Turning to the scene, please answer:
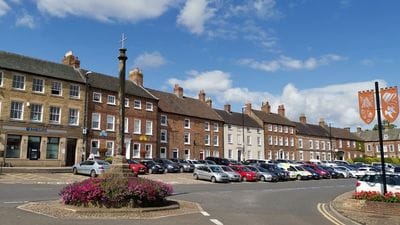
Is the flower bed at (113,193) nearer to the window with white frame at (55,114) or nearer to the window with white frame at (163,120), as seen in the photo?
the window with white frame at (55,114)

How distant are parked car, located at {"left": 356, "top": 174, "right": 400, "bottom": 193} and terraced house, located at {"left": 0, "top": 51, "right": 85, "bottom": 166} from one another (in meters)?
32.3

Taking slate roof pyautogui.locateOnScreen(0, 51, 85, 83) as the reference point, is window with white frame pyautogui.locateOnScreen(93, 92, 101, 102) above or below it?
below

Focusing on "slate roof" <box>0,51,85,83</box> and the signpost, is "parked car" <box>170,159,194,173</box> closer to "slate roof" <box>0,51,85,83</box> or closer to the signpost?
"slate roof" <box>0,51,85,83</box>

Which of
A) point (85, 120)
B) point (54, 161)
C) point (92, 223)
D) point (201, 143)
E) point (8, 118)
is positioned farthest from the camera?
point (201, 143)

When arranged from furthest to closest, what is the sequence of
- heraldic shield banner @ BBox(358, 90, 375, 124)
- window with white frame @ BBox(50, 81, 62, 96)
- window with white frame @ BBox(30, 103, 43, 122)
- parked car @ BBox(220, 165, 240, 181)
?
window with white frame @ BBox(50, 81, 62, 96)
window with white frame @ BBox(30, 103, 43, 122)
parked car @ BBox(220, 165, 240, 181)
heraldic shield banner @ BBox(358, 90, 375, 124)

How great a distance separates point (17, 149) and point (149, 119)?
18.1 meters

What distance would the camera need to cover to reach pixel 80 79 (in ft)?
152

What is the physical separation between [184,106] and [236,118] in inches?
540

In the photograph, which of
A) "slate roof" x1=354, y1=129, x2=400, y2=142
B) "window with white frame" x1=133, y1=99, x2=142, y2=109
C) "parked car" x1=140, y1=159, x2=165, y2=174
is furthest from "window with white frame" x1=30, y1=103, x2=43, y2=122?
"slate roof" x1=354, y1=129, x2=400, y2=142

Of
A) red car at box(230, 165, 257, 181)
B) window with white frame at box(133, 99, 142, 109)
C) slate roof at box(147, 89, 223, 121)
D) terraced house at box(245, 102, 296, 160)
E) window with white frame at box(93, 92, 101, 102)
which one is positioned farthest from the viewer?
terraced house at box(245, 102, 296, 160)

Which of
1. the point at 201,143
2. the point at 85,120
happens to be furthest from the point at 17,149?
the point at 201,143

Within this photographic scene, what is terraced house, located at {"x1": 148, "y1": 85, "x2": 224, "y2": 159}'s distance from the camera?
5728 cm

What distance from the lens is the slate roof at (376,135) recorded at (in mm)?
103000

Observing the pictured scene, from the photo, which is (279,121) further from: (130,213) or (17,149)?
(130,213)
